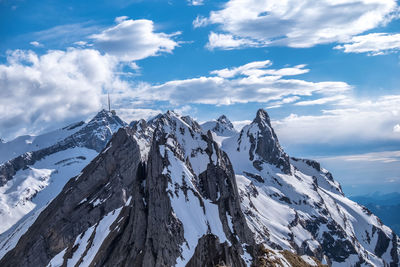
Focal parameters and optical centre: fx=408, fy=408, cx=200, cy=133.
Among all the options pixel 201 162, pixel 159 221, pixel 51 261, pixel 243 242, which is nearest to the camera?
pixel 159 221

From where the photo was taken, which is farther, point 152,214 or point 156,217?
point 152,214

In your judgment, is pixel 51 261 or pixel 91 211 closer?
pixel 51 261

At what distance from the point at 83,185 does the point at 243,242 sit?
86.2 meters

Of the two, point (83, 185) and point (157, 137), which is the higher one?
point (157, 137)

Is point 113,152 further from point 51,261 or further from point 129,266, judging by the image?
point 129,266

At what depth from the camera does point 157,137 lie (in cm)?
13250

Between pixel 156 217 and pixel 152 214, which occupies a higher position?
pixel 152 214

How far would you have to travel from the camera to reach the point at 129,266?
107000 mm

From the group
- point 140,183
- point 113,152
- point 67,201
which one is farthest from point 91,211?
point 140,183

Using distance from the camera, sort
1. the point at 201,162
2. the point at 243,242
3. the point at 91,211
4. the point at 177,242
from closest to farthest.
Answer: the point at 177,242
the point at 243,242
the point at 201,162
the point at 91,211

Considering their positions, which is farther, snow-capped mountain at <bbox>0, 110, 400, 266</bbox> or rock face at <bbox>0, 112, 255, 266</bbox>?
rock face at <bbox>0, 112, 255, 266</bbox>

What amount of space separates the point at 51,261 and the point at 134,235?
54.3m

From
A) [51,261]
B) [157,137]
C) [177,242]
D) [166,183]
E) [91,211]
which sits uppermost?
[157,137]

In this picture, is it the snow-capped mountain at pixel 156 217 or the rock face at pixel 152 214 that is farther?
the rock face at pixel 152 214
